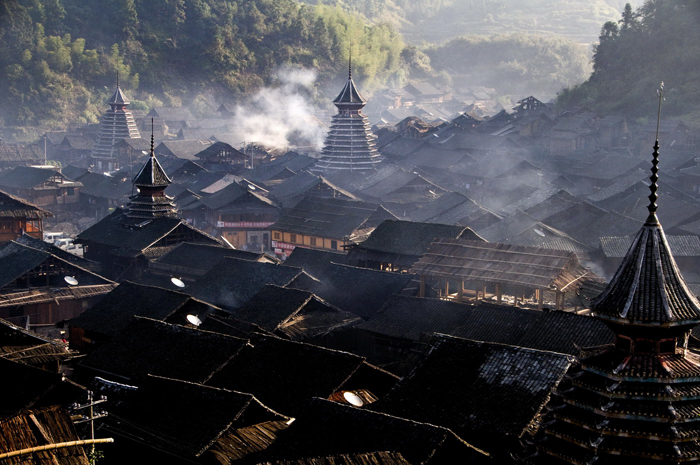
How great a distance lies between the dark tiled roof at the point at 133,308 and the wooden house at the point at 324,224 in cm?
1776

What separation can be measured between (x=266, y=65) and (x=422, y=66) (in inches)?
1630

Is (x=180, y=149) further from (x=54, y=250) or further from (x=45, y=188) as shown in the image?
(x=54, y=250)

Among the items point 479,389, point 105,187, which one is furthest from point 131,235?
point 479,389

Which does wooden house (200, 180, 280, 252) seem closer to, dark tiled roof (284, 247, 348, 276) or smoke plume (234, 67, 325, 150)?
dark tiled roof (284, 247, 348, 276)

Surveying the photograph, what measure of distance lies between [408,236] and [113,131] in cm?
6298

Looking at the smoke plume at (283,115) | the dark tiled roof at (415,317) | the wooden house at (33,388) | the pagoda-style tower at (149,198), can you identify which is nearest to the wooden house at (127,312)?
the wooden house at (33,388)

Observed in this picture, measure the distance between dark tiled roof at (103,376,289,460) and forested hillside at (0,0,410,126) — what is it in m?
98.2

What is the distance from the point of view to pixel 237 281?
130ft

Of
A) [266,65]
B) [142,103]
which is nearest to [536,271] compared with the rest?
[142,103]

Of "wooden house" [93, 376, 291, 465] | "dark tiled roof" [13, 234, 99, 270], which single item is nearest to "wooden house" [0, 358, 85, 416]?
"wooden house" [93, 376, 291, 465]

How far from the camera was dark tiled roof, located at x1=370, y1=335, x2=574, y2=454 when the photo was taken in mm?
21406

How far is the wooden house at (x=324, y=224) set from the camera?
5356 centimetres

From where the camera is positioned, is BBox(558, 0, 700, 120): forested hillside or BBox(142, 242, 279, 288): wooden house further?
BBox(558, 0, 700, 120): forested hillside

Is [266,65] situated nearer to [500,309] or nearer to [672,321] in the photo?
[500,309]
